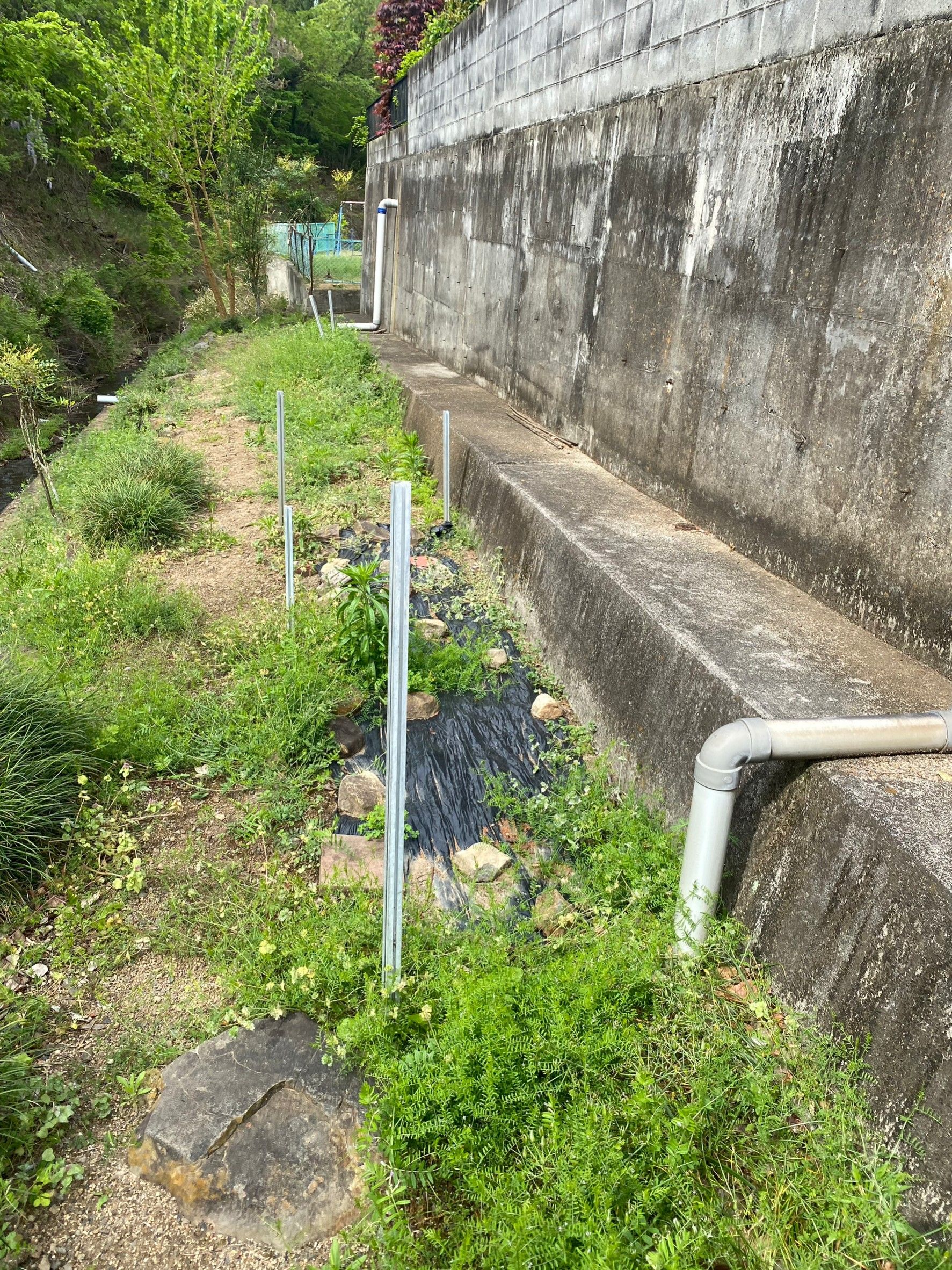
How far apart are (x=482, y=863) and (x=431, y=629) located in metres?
1.94

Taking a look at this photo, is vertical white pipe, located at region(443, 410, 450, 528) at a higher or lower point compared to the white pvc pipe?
lower

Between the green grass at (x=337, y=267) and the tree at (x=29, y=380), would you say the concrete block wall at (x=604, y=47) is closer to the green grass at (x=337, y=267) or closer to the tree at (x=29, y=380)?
the tree at (x=29, y=380)

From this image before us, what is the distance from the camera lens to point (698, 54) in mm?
4633

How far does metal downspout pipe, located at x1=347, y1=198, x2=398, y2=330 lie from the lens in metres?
13.6

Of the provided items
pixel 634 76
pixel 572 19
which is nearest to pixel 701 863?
pixel 634 76

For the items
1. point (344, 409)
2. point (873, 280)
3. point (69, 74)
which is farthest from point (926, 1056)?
point (69, 74)

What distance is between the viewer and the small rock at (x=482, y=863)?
3.35 m

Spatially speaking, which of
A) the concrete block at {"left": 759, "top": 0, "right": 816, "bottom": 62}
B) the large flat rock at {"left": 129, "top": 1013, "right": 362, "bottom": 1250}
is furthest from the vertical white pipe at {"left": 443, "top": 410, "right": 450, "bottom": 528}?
the large flat rock at {"left": 129, "top": 1013, "right": 362, "bottom": 1250}

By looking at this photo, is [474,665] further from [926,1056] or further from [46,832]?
[926,1056]

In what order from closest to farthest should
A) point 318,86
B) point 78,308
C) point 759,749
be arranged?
point 759,749 < point 78,308 < point 318,86

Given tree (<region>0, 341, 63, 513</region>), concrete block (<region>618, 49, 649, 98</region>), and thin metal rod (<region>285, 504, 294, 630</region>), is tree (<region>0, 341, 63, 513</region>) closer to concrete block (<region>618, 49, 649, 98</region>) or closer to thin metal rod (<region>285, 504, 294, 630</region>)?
thin metal rod (<region>285, 504, 294, 630</region>)

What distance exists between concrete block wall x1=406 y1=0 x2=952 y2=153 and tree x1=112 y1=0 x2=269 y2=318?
369 inches

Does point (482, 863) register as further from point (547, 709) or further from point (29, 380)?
point (29, 380)

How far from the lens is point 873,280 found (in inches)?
131
